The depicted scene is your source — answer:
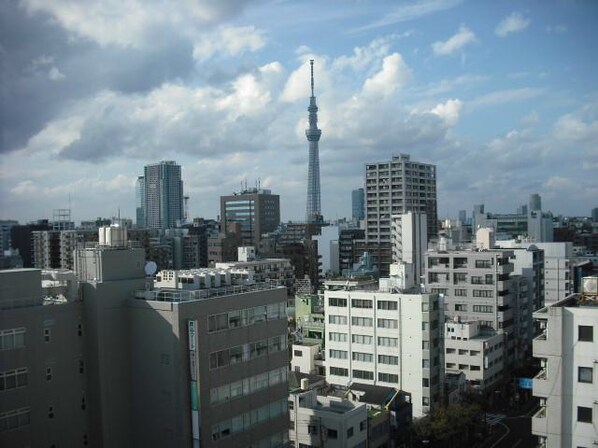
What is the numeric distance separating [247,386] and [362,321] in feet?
38.9

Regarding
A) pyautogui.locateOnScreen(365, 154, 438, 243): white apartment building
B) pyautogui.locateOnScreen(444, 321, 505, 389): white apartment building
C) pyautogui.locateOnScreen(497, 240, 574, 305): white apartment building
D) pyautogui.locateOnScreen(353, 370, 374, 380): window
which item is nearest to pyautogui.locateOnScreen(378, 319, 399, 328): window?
pyautogui.locateOnScreen(353, 370, 374, 380): window

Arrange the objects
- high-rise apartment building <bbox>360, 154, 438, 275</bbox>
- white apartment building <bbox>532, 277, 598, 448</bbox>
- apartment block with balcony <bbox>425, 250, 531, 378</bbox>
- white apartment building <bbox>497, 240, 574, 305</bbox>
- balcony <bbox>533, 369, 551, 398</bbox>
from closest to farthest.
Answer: white apartment building <bbox>532, 277, 598, 448</bbox> < balcony <bbox>533, 369, 551, 398</bbox> < apartment block with balcony <bbox>425, 250, 531, 378</bbox> < white apartment building <bbox>497, 240, 574, 305</bbox> < high-rise apartment building <bbox>360, 154, 438, 275</bbox>

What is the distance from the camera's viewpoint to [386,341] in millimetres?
23562

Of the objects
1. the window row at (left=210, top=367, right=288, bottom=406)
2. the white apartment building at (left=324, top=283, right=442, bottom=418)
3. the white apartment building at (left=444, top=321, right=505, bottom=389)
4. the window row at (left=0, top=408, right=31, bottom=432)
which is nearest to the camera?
the window row at (left=0, top=408, right=31, bottom=432)

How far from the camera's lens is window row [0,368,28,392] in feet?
33.8

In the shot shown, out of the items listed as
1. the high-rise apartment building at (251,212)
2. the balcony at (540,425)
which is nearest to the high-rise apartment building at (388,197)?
the high-rise apartment building at (251,212)

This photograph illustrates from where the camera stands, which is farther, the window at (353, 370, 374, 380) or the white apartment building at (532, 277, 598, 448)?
the window at (353, 370, 374, 380)

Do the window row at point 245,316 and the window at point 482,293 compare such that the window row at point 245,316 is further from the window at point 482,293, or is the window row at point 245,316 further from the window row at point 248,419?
the window at point 482,293

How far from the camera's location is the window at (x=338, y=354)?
24.5 m

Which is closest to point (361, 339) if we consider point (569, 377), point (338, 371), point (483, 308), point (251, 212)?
point (338, 371)

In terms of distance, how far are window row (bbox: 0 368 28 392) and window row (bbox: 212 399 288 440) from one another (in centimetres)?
366

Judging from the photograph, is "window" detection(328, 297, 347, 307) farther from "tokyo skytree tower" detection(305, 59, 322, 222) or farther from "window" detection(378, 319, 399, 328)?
"tokyo skytree tower" detection(305, 59, 322, 222)

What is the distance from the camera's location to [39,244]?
186 ft

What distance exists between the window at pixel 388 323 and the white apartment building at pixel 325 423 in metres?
5.76
